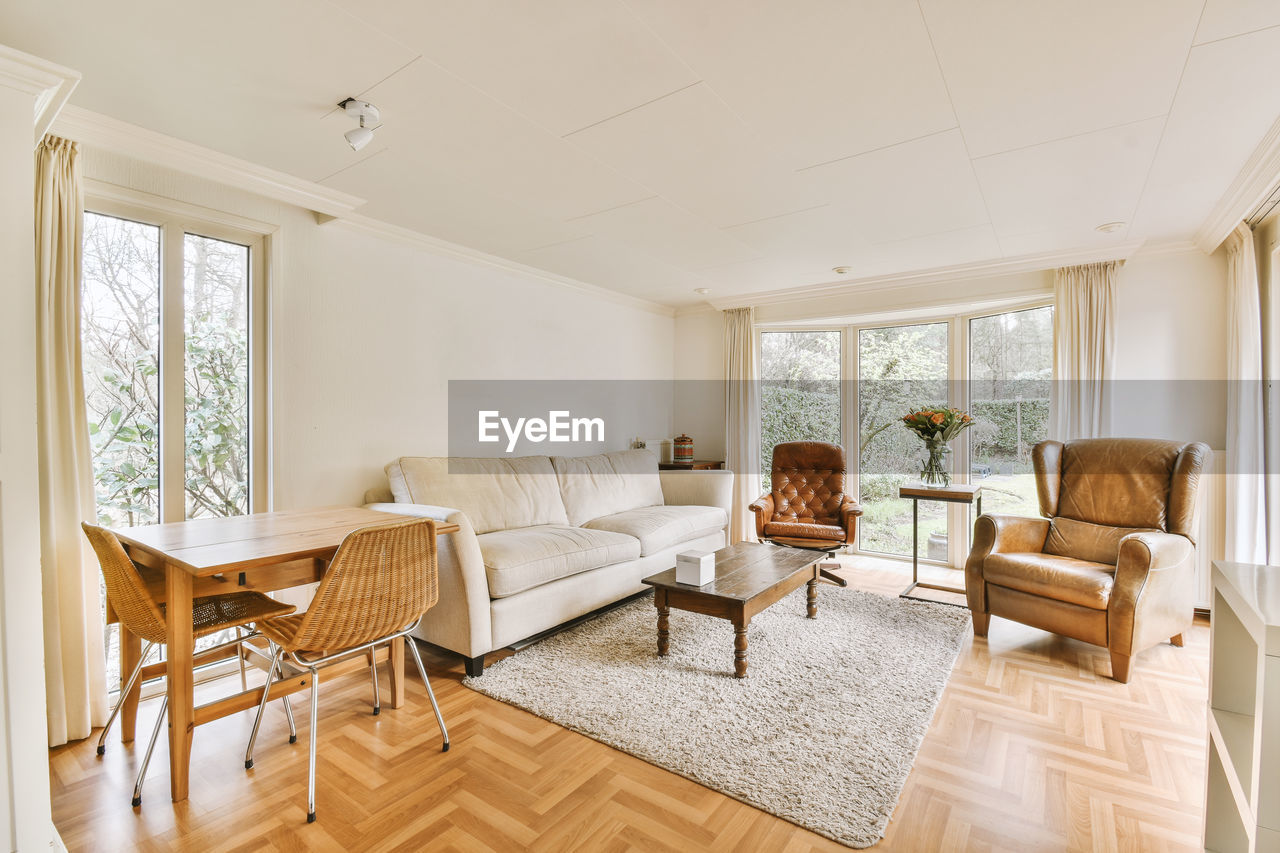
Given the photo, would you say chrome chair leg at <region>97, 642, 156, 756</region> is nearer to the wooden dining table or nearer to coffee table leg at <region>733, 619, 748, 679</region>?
the wooden dining table

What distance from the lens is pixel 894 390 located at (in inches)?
206

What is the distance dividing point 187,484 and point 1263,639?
3.65 meters

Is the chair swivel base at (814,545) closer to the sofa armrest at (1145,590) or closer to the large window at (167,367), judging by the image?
the sofa armrest at (1145,590)

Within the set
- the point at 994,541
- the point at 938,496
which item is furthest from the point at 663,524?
the point at 994,541

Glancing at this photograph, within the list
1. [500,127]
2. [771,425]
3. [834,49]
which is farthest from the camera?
[771,425]

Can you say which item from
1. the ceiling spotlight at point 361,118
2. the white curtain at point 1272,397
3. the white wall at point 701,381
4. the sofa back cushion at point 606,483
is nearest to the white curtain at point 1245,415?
the white curtain at point 1272,397

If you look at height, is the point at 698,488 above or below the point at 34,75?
below

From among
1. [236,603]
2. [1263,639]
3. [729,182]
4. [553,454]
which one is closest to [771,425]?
[553,454]

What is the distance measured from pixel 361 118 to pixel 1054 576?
376cm

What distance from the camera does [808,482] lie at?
4836 millimetres

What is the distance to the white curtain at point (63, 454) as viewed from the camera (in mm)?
2221

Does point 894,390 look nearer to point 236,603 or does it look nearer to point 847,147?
point 847,147

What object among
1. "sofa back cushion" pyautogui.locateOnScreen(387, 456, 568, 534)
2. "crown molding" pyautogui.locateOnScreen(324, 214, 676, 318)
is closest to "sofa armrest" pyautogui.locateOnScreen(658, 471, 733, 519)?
"sofa back cushion" pyautogui.locateOnScreen(387, 456, 568, 534)

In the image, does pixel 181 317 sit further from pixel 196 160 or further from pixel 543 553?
pixel 543 553
